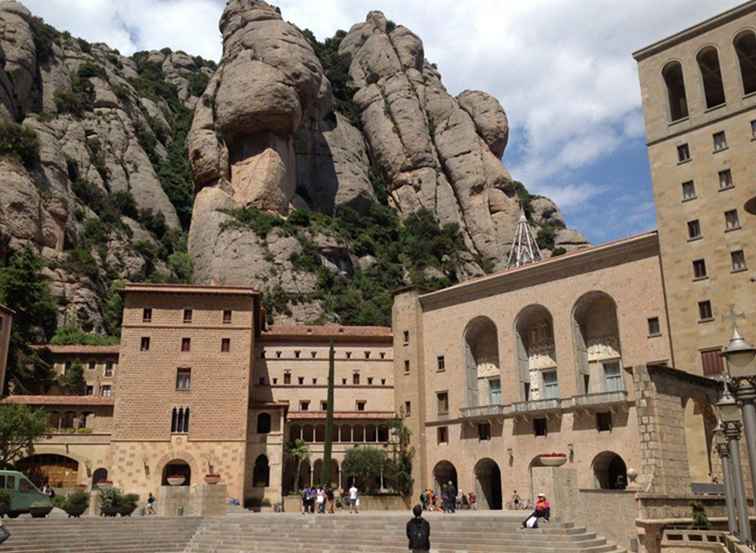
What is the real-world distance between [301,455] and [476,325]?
14.1m

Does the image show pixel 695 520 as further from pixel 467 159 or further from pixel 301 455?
pixel 467 159

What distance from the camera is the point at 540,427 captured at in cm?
3997

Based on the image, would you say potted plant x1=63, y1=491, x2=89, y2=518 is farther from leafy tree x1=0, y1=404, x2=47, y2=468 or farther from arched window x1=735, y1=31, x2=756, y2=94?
arched window x1=735, y1=31, x2=756, y2=94

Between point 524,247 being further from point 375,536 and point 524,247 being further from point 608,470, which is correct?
point 375,536

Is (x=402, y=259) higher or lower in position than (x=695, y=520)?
higher

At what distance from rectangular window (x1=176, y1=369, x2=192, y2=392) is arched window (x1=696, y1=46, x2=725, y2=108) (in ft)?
111

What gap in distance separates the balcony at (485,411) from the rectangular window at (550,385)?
7.84ft

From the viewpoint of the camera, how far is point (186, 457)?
41156 mm

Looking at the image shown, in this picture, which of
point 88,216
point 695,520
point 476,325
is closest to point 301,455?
point 476,325

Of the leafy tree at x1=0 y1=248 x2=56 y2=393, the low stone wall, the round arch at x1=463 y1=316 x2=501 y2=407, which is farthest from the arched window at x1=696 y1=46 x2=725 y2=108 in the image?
the leafy tree at x1=0 y1=248 x2=56 y2=393

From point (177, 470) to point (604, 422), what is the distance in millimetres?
24430

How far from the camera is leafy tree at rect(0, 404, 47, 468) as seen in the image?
35.6 meters

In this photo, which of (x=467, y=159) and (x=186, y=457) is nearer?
(x=186, y=457)

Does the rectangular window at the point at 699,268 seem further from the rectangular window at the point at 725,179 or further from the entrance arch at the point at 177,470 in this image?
the entrance arch at the point at 177,470
